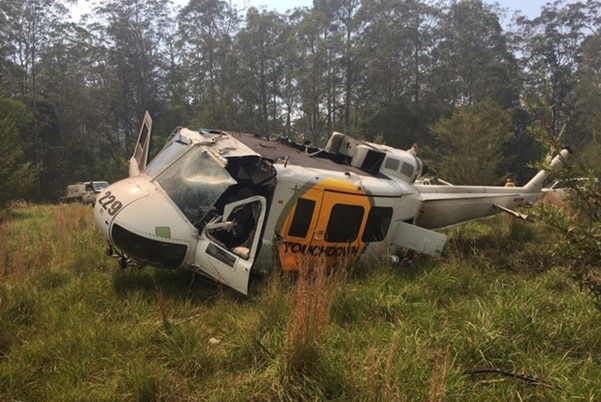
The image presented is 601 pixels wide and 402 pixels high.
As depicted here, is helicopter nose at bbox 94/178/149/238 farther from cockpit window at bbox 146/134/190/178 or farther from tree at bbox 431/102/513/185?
tree at bbox 431/102/513/185

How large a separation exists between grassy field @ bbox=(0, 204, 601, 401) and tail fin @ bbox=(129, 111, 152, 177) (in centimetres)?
162

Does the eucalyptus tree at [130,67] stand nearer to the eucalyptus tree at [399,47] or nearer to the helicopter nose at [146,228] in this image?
the eucalyptus tree at [399,47]

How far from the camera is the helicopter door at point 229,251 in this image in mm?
4844

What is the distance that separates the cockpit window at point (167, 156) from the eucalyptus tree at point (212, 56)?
35764 millimetres

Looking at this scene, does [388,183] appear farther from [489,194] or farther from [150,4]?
[150,4]

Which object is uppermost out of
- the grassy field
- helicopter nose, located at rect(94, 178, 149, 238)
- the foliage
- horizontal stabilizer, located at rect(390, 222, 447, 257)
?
the foliage

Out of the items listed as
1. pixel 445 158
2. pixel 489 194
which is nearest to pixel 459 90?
pixel 445 158

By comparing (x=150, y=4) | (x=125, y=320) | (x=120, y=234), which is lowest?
(x=125, y=320)

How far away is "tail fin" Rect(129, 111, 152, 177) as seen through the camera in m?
6.49

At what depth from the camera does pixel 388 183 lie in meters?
6.89

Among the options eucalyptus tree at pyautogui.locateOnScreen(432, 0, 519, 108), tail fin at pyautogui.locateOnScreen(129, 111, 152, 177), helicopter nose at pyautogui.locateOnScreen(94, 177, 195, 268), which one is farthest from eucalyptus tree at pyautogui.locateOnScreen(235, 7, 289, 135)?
helicopter nose at pyautogui.locateOnScreen(94, 177, 195, 268)

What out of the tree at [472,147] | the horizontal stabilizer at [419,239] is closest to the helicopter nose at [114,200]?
the horizontal stabilizer at [419,239]

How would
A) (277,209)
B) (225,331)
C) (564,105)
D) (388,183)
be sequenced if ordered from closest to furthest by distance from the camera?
(225,331) < (277,209) < (388,183) < (564,105)

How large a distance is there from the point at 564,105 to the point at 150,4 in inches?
1733
